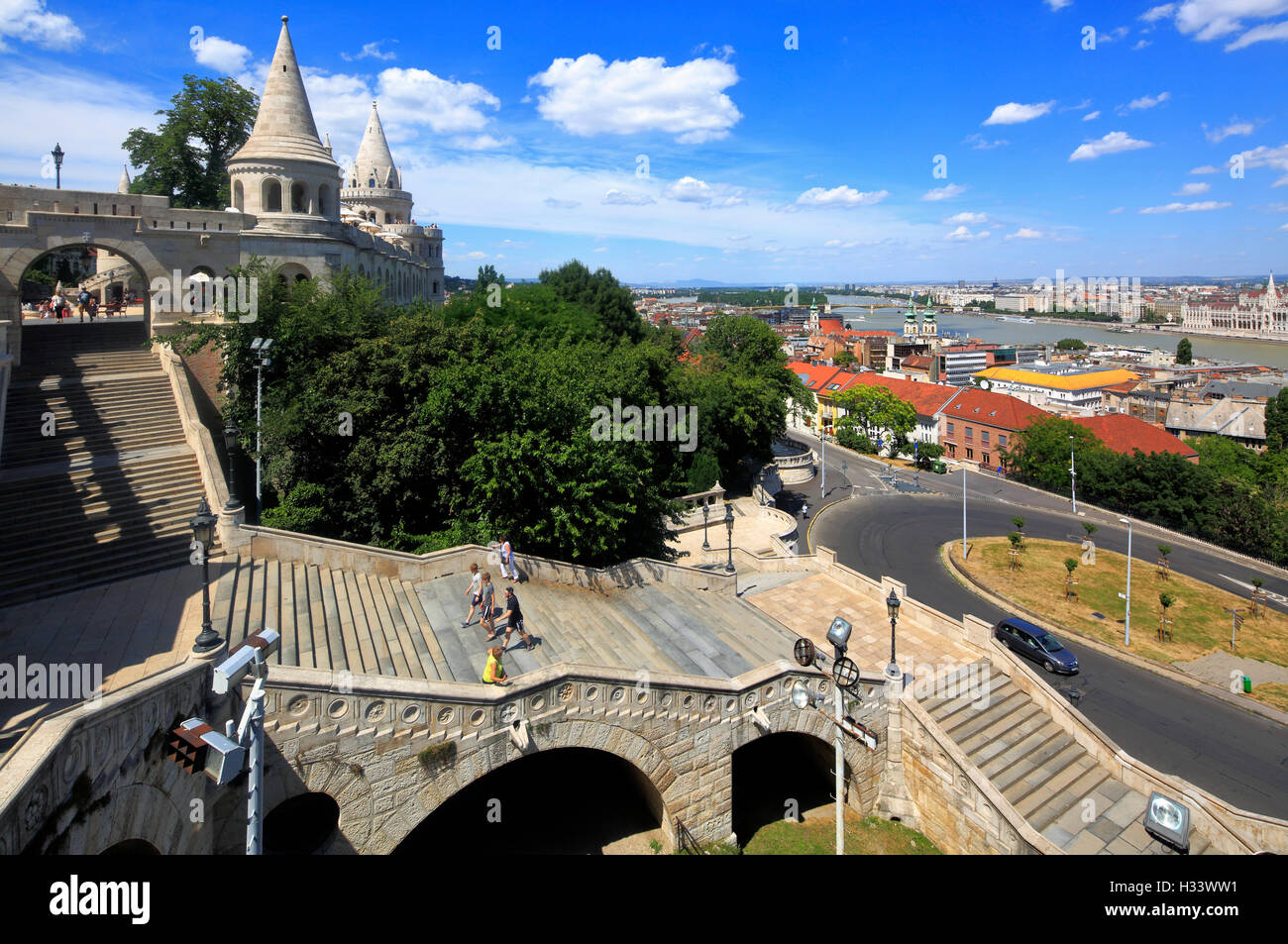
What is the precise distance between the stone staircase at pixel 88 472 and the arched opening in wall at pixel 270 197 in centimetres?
815

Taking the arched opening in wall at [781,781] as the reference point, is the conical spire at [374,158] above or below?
above

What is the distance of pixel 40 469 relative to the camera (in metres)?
15.4

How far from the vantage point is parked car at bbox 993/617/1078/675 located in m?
21.0

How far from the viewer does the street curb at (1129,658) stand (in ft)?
63.9

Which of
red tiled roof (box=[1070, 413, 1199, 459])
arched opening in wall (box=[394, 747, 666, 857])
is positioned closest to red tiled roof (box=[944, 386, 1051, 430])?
red tiled roof (box=[1070, 413, 1199, 459])

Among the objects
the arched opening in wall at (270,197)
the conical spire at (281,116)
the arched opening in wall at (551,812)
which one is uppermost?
the conical spire at (281,116)

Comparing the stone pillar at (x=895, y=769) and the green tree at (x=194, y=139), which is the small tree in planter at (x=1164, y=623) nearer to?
the stone pillar at (x=895, y=769)

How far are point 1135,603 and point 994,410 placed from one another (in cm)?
4315

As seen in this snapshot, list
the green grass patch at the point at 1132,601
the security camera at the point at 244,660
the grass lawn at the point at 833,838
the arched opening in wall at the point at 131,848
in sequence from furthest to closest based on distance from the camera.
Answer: the green grass patch at the point at 1132,601 → the grass lawn at the point at 833,838 → the arched opening in wall at the point at 131,848 → the security camera at the point at 244,660

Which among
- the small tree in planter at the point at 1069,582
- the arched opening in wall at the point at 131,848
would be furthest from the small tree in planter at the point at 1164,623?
the arched opening in wall at the point at 131,848

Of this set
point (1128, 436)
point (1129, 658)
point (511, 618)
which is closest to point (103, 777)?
point (511, 618)

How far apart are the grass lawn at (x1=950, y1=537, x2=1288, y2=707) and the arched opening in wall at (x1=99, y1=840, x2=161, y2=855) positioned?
26.8 m

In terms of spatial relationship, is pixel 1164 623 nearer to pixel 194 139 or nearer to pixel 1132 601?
pixel 1132 601
